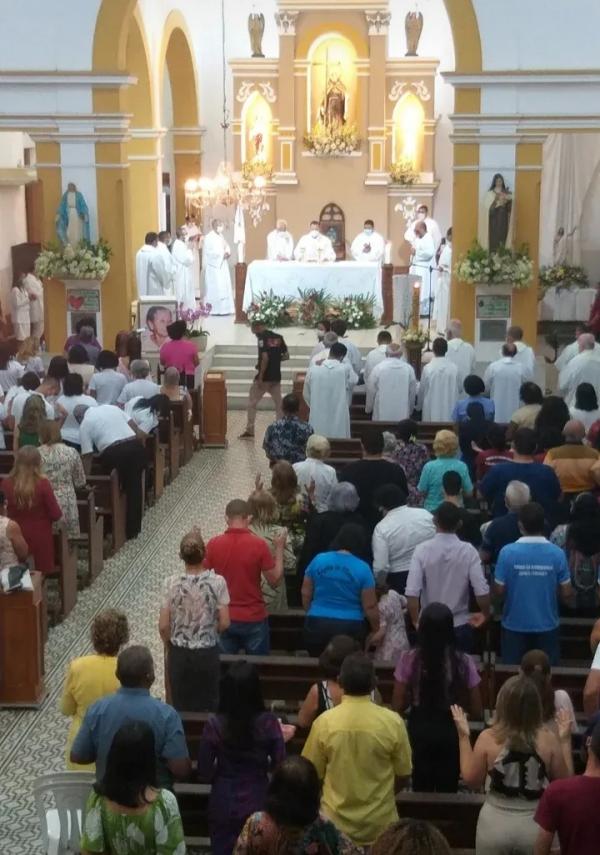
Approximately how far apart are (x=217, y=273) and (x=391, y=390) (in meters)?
11.0

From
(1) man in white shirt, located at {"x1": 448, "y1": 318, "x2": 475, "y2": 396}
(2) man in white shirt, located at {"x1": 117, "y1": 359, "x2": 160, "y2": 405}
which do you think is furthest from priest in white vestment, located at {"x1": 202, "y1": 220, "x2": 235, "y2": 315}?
(2) man in white shirt, located at {"x1": 117, "y1": 359, "x2": 160, "y2": 405}

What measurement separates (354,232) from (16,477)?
53.8ft

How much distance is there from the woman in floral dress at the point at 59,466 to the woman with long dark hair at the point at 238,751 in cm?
536

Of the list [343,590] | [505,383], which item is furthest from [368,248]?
[343,590]

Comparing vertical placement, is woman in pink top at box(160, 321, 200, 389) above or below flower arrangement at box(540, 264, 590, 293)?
below

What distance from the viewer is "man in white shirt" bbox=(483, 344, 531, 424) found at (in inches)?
553

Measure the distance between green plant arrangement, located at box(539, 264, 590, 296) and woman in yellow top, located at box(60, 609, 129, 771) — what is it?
56.8 feet

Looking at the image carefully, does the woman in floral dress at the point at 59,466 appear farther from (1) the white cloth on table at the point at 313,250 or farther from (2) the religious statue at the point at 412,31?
(2) the religious statue at the point at 412,31

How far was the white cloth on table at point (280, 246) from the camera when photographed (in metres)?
23.8

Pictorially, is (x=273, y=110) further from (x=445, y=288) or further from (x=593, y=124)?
(x=593, y=124)

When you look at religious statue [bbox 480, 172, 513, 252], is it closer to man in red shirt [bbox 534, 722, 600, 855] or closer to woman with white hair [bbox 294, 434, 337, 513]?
woman with white hair [bbox 294, 434, 337, 513]

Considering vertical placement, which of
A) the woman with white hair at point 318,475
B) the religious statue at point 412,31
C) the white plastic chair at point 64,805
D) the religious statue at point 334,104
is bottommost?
the white plastic chair at point 64,805

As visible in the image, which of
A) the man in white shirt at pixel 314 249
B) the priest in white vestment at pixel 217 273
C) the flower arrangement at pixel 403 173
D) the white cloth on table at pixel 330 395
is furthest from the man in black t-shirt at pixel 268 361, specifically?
the flower arrangement at pixel 403 173

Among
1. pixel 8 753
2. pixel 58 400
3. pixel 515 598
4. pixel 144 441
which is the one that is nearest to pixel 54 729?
pixel 8 753
